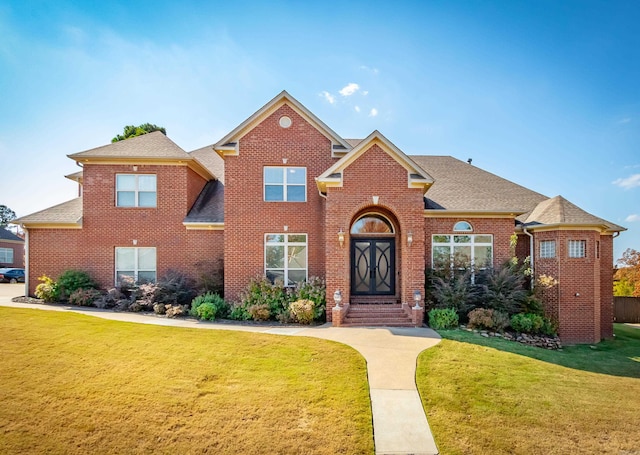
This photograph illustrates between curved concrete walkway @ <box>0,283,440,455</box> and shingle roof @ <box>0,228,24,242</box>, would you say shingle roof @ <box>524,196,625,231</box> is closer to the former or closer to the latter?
curved concrete walkway @ <box>0,283,440,455</box>

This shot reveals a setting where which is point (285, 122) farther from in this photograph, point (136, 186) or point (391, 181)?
point (136, 186)

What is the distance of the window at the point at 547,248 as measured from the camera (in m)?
13.4

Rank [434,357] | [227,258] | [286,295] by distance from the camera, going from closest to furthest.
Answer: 1. [434,357]
2. [286,295]
3. [227,258]

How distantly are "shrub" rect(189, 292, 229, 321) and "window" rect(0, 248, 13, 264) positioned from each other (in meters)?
39.1

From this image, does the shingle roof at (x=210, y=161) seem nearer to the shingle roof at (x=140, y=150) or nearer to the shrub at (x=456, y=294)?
the shingle roof at (x=140, y=150)

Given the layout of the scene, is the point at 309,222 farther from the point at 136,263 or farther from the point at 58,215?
the point at 58,215

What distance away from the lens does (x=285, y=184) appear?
46.0 feet

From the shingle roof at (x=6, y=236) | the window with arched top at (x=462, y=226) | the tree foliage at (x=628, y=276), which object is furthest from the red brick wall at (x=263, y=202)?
the shingle roof at (x=6, y=236)

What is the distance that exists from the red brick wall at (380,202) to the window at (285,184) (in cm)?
234

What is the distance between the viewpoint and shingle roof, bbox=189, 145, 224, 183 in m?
17.8

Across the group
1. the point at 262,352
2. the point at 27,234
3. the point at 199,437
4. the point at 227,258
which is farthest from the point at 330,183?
the point at 27,234

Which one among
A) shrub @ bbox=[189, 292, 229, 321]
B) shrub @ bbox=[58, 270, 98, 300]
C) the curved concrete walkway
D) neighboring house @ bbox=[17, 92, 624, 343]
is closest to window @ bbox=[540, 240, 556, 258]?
neighboring house @ bbox=[17, 92, 624, 343]

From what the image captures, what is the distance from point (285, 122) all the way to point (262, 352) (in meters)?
9.24

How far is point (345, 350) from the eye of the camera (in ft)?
27.5
